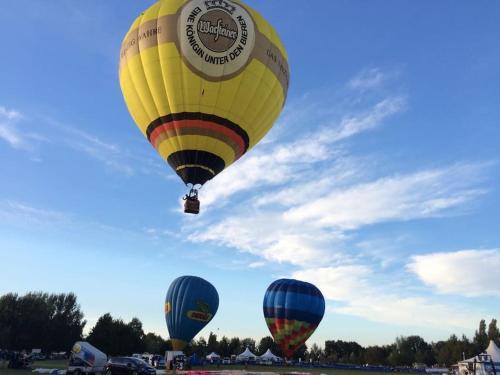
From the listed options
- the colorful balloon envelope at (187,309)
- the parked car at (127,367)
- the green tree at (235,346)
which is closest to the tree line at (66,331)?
the green tree at (235,346)

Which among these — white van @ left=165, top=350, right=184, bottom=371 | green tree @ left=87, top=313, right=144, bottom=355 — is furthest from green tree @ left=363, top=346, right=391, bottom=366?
white van @ left=165, top=350, right=184, bottom=371

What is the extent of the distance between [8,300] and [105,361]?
5178cm

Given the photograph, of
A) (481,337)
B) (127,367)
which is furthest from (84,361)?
(481,337)

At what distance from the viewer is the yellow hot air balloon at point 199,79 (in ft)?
67.9

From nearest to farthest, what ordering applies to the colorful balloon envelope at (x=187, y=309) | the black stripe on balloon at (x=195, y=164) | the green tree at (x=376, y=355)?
the black stripe on balloon at (x=195, y=164) → the colorful balloon envelope at (x=187, y=309) → the green tree at (x=376, y=355)

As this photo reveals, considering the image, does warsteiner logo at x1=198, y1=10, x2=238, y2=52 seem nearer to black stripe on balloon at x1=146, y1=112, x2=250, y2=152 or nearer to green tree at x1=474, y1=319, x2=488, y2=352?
black stripe on balloon at x1=146, y1=112, x2=250, y2=152

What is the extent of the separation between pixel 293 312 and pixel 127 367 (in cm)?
2008

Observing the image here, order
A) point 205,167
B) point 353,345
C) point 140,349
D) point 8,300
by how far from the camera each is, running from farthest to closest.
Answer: point 353,345 → point 140,349 → point 8,300 → point 205,167

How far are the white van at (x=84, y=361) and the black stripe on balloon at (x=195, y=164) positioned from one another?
41.8 feet

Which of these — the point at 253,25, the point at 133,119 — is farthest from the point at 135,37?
the point at 253,25

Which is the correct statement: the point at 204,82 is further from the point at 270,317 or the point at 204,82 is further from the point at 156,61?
the point at 270,317

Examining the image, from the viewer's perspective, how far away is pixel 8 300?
72.2 meters

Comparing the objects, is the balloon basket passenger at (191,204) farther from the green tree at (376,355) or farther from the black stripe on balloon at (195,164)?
the green tree at (376,355)

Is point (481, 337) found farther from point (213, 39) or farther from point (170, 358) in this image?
point (213, 39)
